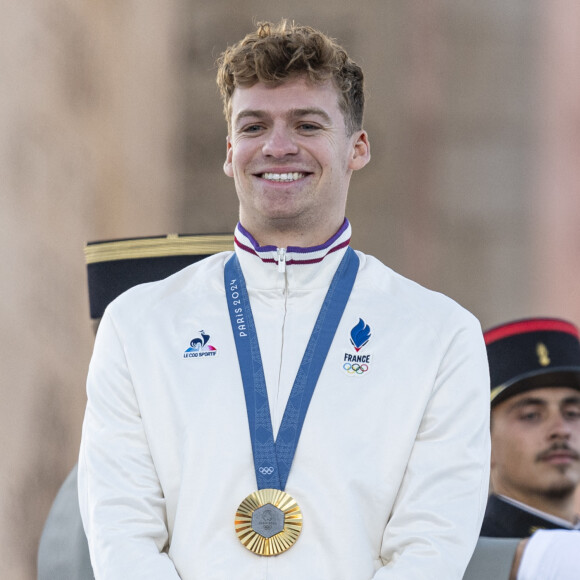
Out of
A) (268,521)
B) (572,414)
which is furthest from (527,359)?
(268,521)

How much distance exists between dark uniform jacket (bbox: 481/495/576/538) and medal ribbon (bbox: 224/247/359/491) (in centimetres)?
137

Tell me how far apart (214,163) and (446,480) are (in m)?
3.10

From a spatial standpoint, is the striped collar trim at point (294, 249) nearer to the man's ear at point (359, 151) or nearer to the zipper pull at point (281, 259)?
the zipper pull at point (281, 259)

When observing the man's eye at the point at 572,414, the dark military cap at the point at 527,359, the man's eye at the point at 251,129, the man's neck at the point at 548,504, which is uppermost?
the man's eye at the point at 251,129

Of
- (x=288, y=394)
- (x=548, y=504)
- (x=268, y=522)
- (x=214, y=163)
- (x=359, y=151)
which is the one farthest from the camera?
(x=214, y=163)

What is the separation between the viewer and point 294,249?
88.0 inches

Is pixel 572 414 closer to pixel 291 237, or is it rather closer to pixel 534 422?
pixel 534 422

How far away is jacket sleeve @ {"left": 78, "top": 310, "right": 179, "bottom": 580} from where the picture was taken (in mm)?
2012

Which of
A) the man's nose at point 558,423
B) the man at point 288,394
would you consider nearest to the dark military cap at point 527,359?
the man's nose at point 558,423

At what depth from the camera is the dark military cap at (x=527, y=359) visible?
138 inches

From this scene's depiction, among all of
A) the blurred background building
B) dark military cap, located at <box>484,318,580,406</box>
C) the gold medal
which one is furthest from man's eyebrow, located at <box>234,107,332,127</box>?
the blurred background building

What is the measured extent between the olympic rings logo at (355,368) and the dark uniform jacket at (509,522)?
4.50ft

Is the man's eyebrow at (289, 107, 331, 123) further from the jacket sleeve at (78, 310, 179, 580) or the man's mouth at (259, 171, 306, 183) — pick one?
the jacket sleeve at (78, 310, 179, 580)

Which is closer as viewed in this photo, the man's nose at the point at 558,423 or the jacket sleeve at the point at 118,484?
the jacket sleeve at the point at 118,484
